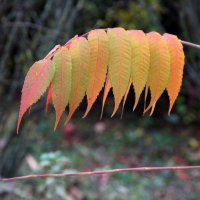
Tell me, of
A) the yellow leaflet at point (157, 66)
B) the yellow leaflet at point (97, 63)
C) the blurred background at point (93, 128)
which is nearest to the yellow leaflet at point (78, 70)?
the yellow leaflet at point (97, 63)

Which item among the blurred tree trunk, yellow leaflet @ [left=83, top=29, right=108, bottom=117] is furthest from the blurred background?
yellow leaflet @ [left=83, top=29, right=108, bottom=117]

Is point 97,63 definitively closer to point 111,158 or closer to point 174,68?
point 174,68

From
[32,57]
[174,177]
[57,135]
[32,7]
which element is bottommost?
[174,177]

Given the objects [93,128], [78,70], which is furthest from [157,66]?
[93,128]

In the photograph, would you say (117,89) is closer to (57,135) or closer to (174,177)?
(174,177)

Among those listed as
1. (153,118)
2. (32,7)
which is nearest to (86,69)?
(32,7)

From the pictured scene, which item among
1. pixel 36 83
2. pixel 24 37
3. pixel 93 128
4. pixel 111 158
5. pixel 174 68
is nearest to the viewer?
pixel 36 83
